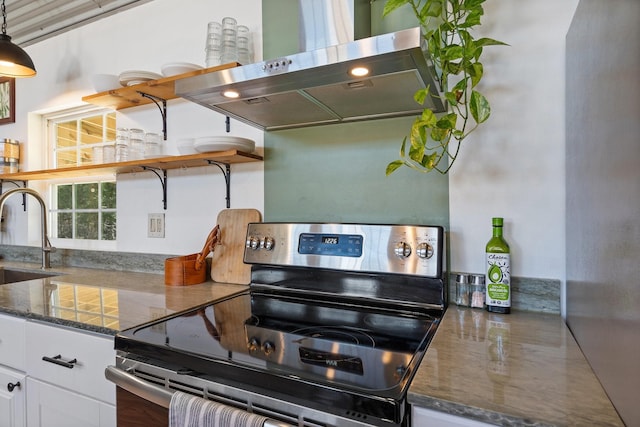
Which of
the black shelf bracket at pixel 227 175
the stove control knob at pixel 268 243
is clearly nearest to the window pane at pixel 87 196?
the black shelf bracket at pixel 227 175

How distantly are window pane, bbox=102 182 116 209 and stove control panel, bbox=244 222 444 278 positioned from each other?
1202mm

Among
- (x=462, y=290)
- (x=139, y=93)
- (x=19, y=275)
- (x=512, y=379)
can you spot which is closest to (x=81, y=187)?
(x=19, y=275)

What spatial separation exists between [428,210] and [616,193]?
0.70 meters

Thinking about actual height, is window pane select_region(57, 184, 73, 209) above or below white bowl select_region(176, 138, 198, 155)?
below

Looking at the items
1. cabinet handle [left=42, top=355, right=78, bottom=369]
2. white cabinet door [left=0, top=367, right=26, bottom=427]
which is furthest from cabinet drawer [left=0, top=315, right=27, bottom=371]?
cabinet handle [left=42, top=355, right=78, bottom=369]

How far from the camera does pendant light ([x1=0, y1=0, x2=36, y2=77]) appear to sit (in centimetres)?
158

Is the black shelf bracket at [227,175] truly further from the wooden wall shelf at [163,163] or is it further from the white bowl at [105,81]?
the white bowl at [105,81]

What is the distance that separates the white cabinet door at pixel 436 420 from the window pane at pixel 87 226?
2.26m

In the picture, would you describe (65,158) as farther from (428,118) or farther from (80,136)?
(428,118)

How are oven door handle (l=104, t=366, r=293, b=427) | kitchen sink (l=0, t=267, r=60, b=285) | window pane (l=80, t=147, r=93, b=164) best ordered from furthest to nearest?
1. window pane (l=80, t=147, r=93, b=164)
2. kitchen sink (l=0, t=267, r=60, b=285)
3. oven door handle (l=104, t=366, r=293, b=427)

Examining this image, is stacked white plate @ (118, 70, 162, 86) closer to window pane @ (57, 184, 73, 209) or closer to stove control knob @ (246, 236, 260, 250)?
stove control knob @ (246, 236, 260, 250)

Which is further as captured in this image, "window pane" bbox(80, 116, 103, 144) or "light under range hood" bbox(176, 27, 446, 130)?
"window pane" bbox(80, 116, 103, 144)

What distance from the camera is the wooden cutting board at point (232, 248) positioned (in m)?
1.60

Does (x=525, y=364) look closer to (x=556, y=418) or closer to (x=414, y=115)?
(x=556, y=418)
